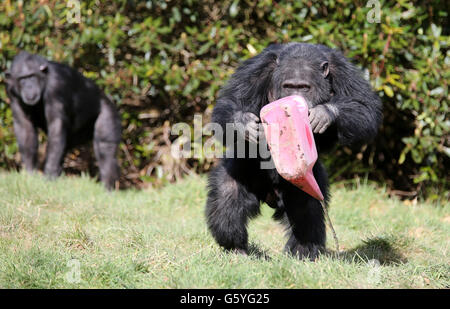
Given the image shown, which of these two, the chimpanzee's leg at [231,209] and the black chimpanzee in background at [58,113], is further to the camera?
the black chimpanzee in background at [58,113]

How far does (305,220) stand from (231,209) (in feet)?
1.84

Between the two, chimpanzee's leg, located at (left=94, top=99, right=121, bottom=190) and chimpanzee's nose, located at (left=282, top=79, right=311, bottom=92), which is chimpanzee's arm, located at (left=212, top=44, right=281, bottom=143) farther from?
chimpanzee's leg, located at (left=94, top=99, right=121, bottom=190)

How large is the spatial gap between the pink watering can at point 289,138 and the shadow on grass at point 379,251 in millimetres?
1347

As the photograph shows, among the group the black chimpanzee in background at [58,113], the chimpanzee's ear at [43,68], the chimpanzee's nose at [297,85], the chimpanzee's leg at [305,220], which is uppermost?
the chimpanzee's ear at [43,68]

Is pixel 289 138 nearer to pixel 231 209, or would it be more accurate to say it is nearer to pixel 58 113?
pixel 231 209

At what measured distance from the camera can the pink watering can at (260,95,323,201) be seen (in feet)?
11.6

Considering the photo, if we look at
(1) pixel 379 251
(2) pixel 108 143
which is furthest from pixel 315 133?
(2) pixel 108 143

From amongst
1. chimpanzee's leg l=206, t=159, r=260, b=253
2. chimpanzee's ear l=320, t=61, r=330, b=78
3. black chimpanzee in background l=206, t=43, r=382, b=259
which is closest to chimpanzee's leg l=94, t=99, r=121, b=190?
black chimpanzee in background l=206, t=43, r=382, b=259

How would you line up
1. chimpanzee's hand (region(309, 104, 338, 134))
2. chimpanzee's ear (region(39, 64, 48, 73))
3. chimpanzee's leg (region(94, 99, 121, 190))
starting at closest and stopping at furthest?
chimpanzee's hand (region(309, 104, 338, 134)) < chimpanzee's ear (region(39, 64, 48, 73)) < chimpanzee's leg (region(94, 99, 121, 190))

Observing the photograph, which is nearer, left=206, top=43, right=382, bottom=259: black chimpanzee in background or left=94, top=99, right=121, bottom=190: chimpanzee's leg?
left=206, top=43, right=382, bottom=259: black chimpanzee in background

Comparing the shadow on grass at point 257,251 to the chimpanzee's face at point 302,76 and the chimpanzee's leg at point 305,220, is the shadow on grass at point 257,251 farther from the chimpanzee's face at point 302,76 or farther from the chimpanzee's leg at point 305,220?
the chimpanzee's face at point 302,76

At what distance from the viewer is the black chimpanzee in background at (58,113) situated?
25.4ft

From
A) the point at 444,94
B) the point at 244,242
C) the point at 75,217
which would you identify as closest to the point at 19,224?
the point at 75,217

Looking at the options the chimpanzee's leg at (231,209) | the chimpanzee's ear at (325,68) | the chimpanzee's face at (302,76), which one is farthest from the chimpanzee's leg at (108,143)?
the chimpanzee's ear at (325,68)
